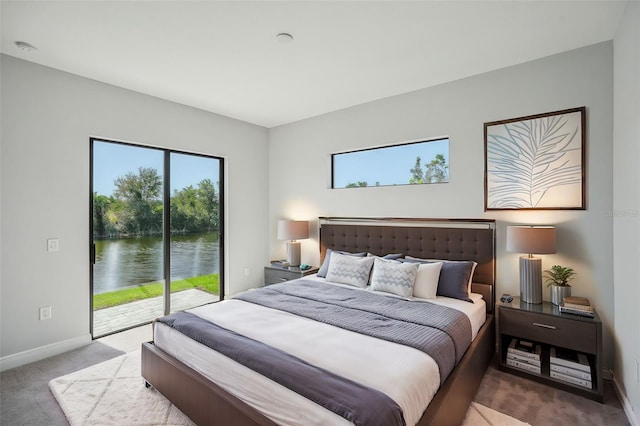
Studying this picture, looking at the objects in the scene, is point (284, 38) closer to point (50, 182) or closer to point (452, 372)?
point (50, 182)

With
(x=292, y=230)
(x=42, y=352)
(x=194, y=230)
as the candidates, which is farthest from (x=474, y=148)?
(x=42, y=352)

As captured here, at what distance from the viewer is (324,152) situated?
14.5 feet

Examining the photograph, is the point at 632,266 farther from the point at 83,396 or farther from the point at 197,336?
the point at 83,396

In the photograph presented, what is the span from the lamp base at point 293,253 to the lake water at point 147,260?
3.40 feet

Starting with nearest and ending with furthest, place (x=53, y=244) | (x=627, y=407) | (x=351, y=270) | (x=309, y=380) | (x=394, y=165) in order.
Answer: (x=309, y=380) < (x=627, y=407) < (x=53, y=244) < (x=351, y=270) < (x=394, y=165)

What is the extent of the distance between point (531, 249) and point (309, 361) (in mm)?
2096

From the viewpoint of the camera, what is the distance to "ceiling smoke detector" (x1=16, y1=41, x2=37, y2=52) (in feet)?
8.31

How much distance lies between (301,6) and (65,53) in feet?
7.01

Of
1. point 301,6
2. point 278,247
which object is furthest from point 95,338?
point 301,6

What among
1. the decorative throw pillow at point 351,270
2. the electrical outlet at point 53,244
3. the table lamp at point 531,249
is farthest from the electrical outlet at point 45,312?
the table lamp at point 531,249

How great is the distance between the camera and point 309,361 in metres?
1.71

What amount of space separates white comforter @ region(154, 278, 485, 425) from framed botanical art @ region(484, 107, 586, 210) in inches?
78.6

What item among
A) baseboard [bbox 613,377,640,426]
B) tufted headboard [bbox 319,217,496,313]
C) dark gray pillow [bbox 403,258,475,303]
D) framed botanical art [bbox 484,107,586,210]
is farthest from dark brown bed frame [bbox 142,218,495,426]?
baseboard [bbox 613,377,640,426]

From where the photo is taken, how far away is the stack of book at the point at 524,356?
257cm
